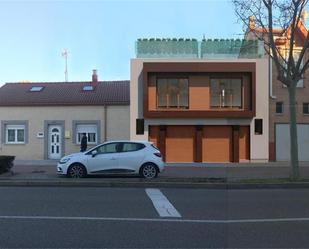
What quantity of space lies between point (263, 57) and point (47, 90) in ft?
48.2

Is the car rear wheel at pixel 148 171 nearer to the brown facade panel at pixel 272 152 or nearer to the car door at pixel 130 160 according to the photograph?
the car door at pixel 130 160

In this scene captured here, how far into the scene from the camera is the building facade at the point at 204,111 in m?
32.9

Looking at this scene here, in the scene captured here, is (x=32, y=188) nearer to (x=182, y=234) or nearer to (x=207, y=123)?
(x=182, y=234)

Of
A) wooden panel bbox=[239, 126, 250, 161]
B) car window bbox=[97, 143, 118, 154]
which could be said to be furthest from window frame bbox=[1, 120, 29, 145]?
car window bbox=[97, 143, 118, 154]

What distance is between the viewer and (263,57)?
33.7 m

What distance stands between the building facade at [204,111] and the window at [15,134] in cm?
791

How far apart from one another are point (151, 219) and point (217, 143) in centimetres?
2301

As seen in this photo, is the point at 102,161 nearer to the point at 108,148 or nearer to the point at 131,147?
the point at 108,148

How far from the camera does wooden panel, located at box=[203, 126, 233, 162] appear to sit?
3338 centimetres

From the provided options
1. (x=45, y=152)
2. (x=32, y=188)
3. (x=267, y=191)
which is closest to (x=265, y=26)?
(x=267, y=191)

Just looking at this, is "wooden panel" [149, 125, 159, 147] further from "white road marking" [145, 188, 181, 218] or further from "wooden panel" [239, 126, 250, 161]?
"white road marking" [145, 188, 181, 218]

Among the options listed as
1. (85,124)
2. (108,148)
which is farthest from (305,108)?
(108,148)

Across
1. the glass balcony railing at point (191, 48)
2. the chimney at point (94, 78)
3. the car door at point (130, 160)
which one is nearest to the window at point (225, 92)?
the glass balcony railing at point (191, 48)

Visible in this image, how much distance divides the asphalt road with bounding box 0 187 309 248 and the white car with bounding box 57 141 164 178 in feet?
15.7
